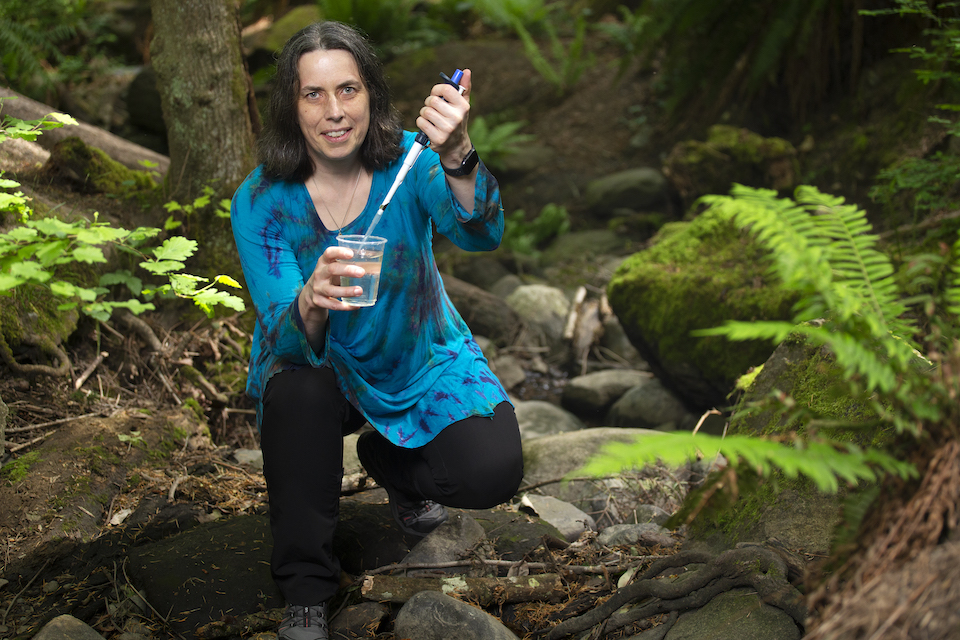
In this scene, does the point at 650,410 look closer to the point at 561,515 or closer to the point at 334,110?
the point at 561,515

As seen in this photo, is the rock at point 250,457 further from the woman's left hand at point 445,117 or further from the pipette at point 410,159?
the woman's left hand at point 445,117

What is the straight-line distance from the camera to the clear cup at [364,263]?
189 cm

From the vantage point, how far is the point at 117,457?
2.89 meters

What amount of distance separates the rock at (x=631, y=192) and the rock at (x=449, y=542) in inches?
206

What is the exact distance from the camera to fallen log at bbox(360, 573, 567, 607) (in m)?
2.22

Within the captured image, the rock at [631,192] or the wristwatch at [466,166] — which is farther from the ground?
the wristwatch at [466,166]

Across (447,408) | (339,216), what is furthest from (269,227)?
(447,408)

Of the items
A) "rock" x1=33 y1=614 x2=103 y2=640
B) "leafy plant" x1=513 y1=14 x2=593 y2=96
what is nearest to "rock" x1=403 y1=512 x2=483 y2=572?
"rock" x1=33 y1=614 x2=103 y2=640

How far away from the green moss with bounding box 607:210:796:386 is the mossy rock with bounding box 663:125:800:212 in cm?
168

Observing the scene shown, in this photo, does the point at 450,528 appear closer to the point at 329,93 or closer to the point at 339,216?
the point at 339,216

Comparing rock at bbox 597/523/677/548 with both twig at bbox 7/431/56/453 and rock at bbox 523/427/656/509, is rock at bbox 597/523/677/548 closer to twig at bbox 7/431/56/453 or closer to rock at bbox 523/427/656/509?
rock at bbox 523/427/656/509

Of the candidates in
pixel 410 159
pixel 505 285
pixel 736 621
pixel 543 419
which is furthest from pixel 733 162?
pixel 736 621

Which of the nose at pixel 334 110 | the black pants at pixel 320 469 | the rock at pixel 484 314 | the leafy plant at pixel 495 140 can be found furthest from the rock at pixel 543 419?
the leafy plant at pixel 495 140

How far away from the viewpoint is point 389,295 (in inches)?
94.1
